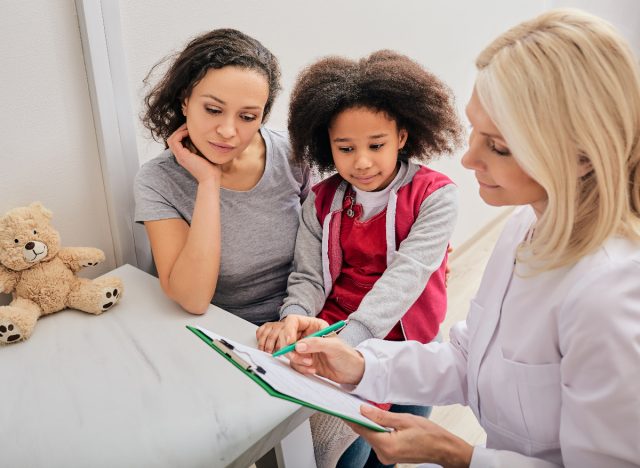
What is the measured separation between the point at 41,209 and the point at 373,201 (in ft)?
2.33

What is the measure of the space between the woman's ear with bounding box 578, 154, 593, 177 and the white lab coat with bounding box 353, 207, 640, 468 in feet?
0.35

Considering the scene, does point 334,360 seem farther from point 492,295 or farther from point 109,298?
point 109,298

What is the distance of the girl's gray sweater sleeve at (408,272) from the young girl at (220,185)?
0.29 metres

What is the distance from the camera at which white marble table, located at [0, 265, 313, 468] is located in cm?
71

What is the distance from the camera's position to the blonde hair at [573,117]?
2.14 feet

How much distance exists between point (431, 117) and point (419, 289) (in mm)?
394

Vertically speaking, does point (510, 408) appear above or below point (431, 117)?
below

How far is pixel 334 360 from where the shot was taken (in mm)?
951

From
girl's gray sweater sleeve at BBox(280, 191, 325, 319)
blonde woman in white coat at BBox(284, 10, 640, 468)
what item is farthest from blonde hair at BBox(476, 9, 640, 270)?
girl's gray sweater sleeve at BBox(280, 191, 325, 319)

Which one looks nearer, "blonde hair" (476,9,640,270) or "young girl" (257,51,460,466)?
"blonde hair" (476,9,640,270)

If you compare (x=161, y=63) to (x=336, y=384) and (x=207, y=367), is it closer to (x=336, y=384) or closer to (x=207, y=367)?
(x=207, y=367)

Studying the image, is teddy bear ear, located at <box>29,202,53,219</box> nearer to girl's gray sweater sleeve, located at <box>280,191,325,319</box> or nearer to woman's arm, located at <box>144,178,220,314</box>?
woman's arm, located at <box>144,178,220,314</box>

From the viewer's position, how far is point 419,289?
1123 millimetres

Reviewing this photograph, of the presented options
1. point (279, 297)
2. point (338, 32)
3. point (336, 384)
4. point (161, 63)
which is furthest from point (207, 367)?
point (338, 32)
